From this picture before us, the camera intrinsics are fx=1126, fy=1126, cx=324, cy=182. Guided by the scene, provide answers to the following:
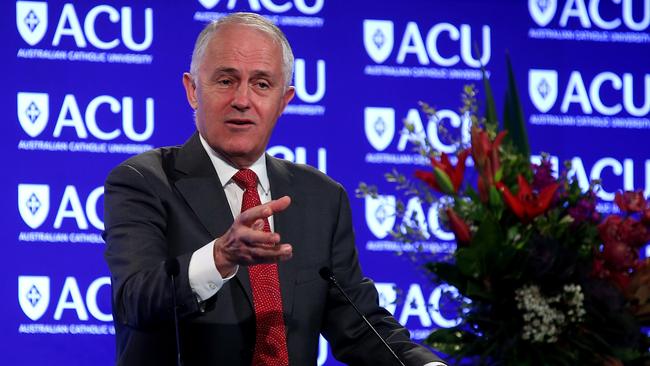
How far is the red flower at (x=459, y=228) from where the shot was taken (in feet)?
5.77

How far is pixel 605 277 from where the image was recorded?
1764 millimetres

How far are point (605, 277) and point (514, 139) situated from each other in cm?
30

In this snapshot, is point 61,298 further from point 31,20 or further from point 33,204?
point 31,20

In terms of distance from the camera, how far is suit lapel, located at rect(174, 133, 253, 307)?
101 inches

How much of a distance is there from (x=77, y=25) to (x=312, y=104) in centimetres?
97

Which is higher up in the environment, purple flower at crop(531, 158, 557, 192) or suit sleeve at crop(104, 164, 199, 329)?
purple flower at crop(531, 158, 557, 192)

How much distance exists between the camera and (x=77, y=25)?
435cm

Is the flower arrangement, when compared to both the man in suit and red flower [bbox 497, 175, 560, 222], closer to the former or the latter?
red flower [bbox 497, 175, 560, 222]

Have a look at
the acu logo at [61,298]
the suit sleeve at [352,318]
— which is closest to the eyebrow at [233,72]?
the suit sleeve at [352,318]

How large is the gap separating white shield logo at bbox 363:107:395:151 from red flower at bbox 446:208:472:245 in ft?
9.13

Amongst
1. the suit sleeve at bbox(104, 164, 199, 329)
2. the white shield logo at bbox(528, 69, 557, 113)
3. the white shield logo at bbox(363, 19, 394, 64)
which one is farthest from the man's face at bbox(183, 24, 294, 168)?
the white shield logo at bbox(528, 69, 557, 113)

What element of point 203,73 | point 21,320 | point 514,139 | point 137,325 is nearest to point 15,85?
point 21,320

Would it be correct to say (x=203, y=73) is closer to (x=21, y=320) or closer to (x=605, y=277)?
(x=605, y=277)

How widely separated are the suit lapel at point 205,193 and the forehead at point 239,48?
0.74ft
